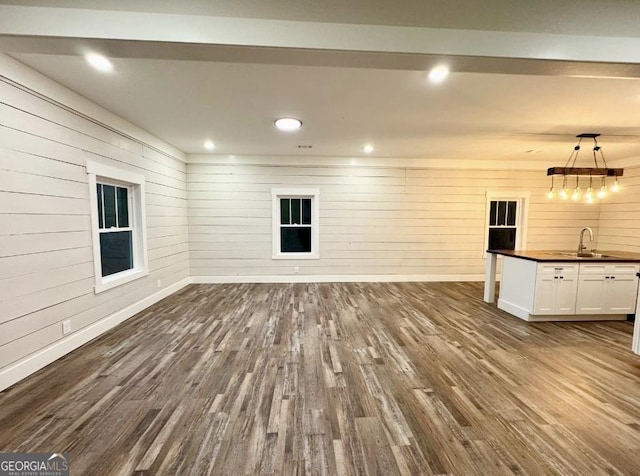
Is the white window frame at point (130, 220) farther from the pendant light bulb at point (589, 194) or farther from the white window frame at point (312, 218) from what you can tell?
the pendant light bulb at point (589, 194)

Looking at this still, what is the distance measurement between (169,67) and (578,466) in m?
3.97

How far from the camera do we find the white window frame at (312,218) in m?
6.09

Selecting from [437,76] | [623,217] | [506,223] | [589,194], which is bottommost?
[506,223]

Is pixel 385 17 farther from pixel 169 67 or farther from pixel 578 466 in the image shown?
pixel 578 466

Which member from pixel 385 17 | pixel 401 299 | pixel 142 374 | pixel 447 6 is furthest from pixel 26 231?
pixel 401 299

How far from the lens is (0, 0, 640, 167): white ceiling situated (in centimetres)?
172

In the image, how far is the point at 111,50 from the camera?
1755 mm

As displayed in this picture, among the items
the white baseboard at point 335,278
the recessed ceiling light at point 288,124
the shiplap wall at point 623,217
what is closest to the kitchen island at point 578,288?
the white baseboard at point 335,278

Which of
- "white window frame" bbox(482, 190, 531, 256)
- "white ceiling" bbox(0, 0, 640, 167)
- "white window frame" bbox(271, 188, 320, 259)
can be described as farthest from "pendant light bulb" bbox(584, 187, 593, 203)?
"white window frame" bbox(271, 188, 320, 259)

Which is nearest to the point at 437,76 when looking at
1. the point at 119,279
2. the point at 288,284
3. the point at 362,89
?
the point at 362,89

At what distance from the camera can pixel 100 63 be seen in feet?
7.76

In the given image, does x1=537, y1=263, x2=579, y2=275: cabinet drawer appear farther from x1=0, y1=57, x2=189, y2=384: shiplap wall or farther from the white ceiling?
x1=0, y1=57, x2=189, y2=384: shiplap wall

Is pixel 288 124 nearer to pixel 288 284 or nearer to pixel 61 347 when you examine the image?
pixel 288 284

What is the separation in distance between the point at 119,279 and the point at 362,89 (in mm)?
3800
